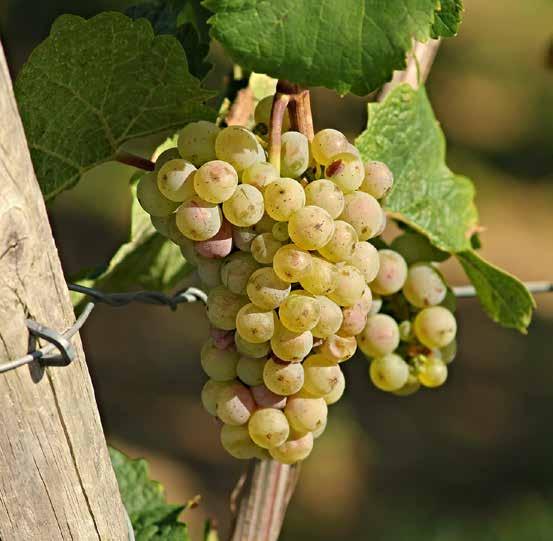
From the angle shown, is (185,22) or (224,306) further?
(185,22)

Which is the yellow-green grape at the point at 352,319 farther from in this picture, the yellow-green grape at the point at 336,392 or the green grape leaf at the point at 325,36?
the green grape leaf at the point at 325,36

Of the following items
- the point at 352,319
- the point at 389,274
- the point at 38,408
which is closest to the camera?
the point at 38,408

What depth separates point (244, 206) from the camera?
68 centimetres

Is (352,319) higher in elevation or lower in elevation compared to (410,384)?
higher

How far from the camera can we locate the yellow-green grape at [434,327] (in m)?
0.94

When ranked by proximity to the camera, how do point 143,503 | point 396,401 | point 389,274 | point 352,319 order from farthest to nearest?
point 396,401 < point 143,503 < point 389,274 < point 352,319

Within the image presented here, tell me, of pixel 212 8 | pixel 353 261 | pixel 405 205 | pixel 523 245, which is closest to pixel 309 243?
pixel 353 261

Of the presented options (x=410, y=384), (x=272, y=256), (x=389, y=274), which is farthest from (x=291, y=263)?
(x=410, y=384)

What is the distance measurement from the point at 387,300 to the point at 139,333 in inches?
109

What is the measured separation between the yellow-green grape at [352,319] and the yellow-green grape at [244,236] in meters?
0.09

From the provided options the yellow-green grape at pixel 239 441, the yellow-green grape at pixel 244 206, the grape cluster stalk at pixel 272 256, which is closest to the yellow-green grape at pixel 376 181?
the grape cluster stalk at pixel 272 256

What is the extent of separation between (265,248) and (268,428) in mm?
148

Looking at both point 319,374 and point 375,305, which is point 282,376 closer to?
point 319,374

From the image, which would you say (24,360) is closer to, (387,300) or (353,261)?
(353,261)
